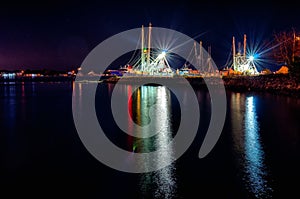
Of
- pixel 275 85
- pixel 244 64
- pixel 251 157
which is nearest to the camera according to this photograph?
pixel 251 157

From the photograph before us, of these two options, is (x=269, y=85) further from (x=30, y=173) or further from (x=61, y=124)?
A: (x=30, y=173)

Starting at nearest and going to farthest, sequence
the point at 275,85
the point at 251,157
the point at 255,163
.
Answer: the point at 255,163
the point at 251,157
the point at 275,85

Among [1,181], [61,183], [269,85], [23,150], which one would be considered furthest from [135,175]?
[269,85]

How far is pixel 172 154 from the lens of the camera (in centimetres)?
781

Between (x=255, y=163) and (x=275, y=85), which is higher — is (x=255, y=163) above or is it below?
below

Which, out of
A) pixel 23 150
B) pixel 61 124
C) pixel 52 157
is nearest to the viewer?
pixel 52 157

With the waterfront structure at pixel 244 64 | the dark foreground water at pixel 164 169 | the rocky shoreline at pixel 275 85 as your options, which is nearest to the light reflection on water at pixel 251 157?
the dark foreground water at pixel 164 169

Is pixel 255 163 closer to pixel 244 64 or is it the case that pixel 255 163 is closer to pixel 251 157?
pixel 251 157

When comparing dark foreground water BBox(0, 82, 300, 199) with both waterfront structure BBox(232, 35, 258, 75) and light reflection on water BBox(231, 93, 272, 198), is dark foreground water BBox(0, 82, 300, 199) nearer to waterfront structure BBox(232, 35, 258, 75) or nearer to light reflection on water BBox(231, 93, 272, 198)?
light reflection on water BBox(231, 93, 272, 198)

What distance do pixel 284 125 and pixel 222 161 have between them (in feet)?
18.6

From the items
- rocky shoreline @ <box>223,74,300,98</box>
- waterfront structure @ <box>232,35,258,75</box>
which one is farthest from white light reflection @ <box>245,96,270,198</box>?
waterfront structure @ <box>232,35,258,75</box>

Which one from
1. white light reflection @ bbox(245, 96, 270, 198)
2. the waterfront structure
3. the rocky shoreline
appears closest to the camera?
white light reflection @ bbox(245, 96, 270, 198)

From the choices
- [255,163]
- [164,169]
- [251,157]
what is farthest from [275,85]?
[164,169]

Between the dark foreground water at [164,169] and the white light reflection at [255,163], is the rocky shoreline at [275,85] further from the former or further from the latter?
the dark foreground water at [164,169]
